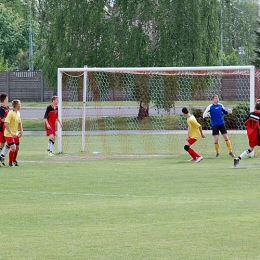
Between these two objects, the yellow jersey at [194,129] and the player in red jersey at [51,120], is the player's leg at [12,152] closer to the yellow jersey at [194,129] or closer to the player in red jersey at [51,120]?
the player in red jersey at [51,120]

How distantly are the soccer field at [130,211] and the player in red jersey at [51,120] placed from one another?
3.27 meters

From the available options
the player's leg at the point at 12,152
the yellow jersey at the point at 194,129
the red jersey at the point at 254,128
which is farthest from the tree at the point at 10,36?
the red jersey at the point at 254,128

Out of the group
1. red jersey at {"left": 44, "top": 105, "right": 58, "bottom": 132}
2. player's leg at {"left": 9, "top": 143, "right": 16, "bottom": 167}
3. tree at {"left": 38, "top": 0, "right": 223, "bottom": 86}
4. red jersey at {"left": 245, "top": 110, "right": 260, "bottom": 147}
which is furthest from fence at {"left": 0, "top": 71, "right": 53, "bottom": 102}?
red jersey at {"left": 245, "top": 110, "right": 260, "bottom": 147}

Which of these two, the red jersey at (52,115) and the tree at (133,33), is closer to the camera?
the red jersey at (52,115)

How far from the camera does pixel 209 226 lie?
33.9ft

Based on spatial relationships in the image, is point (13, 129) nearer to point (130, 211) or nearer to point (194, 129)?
point (194, 129)

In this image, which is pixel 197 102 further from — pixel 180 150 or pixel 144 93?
pixel 180 150

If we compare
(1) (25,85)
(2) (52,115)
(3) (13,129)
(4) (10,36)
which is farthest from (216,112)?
(4) (10,36)

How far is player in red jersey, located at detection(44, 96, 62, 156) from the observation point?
23.4 metres

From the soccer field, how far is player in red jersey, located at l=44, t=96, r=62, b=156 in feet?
10.7

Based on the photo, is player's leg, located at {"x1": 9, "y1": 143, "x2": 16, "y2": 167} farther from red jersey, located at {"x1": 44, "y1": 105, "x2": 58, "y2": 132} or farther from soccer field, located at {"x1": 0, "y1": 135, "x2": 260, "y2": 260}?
red jersey, located at {"x1": 44, "y1": 105, "x2": 58, "y2": 132}

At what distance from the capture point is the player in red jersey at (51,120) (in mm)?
23391

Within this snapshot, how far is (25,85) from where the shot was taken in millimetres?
57500

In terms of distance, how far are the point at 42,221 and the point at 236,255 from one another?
3.48 metres
